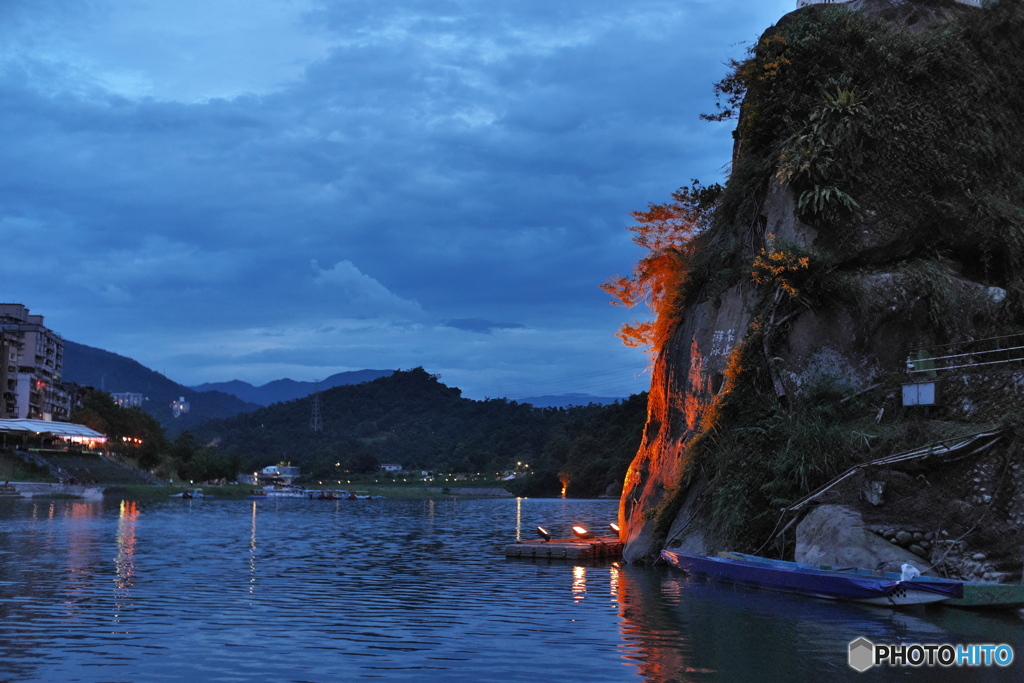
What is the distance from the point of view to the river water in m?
15.8

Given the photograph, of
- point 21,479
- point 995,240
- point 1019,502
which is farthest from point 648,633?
point 21,479

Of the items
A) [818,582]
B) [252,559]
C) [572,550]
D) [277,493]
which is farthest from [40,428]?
[818,582]

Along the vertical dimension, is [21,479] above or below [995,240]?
below

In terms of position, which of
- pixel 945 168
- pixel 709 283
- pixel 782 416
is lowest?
pixel 782 416

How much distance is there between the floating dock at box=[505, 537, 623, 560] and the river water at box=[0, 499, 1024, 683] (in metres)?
0.66

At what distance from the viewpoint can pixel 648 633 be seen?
64.1 ft

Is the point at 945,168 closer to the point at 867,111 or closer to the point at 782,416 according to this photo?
the point at 867,111

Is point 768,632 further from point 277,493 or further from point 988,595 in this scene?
point 277,493

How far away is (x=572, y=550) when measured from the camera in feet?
121

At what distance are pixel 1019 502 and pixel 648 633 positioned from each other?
418 inches

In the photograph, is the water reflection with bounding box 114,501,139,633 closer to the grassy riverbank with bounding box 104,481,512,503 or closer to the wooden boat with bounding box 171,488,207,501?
the grassy riverbank with bounding box 104,481,512,503

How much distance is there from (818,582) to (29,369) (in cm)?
15642

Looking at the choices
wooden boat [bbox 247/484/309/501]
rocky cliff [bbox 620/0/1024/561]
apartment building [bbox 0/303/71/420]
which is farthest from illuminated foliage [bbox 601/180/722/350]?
apartment building [bbox 0/303/71/420]

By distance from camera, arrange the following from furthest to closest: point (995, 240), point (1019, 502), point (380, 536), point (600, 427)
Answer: point (600, 427)
point (380, 536)
point (995, 240)
point (1019, 502)
